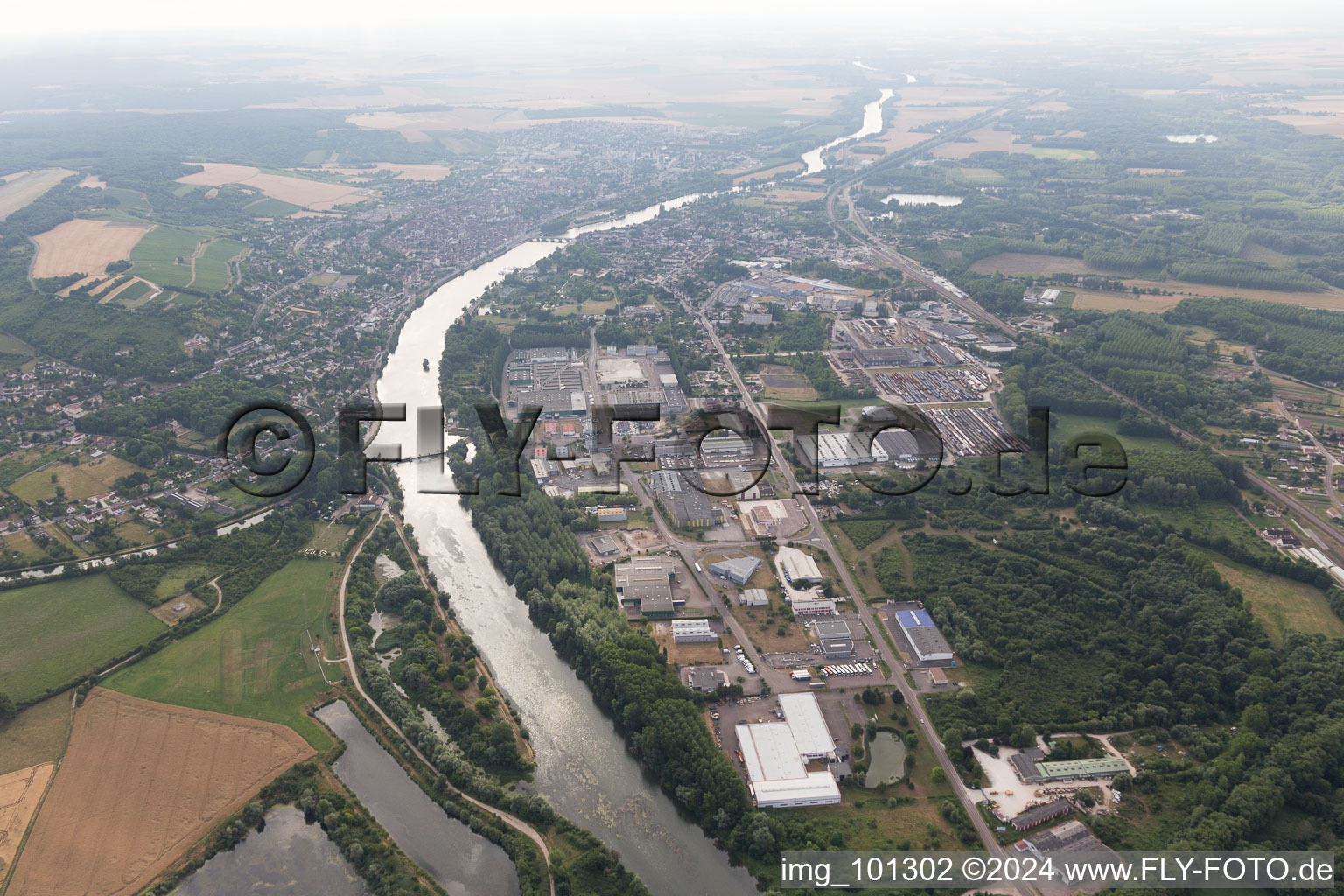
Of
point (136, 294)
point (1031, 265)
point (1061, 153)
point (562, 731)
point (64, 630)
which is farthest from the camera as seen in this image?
point (1061, 153)

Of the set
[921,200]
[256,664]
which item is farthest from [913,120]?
[256,664]

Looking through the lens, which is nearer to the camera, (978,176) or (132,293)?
(132,293)

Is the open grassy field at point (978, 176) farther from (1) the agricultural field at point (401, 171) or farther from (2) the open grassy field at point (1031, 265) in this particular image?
(1) the agricultural field at point (401, 171)

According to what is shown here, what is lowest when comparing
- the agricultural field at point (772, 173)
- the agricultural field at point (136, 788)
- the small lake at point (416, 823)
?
the small lake at point (416, 823)

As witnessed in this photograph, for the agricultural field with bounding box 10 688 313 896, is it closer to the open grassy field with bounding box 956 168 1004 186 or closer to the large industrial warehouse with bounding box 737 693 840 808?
the large industrial warehouse with bounding box 737 693 840 808

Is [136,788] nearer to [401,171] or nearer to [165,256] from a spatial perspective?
[165,256]

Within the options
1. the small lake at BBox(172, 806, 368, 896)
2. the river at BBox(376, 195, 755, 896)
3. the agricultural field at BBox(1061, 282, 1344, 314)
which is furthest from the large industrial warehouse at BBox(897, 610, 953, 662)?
the agricultural field at BBox(1061, 282, 1344, 314)

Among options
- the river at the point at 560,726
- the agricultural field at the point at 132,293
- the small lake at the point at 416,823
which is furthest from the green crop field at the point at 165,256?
the small lake at the point at 416,823
